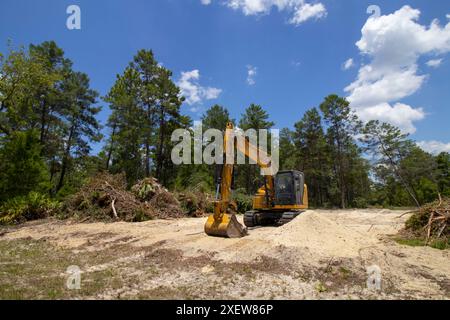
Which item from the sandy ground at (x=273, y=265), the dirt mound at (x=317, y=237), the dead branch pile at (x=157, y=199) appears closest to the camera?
the sandy ground at (x=273, y=265)

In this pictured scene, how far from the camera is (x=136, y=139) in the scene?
29734mm

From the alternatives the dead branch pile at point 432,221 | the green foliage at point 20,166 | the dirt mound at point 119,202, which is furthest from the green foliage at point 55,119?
the dead branch pile at point 432,221

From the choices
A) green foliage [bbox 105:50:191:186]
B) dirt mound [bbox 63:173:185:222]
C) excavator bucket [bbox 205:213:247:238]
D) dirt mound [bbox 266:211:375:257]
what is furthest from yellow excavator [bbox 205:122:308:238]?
green foliage [bbox 105:50:191:186]

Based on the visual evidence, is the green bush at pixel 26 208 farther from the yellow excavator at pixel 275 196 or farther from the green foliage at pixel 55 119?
the yellow excavator at pixel 275 196

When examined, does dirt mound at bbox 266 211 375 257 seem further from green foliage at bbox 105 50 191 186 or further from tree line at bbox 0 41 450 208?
green foliage at bbox 105 50 191 186

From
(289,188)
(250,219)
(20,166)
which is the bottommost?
(250,219)

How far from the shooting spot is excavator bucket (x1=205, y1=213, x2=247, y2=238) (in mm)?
9008

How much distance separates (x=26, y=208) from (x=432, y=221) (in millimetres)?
18562

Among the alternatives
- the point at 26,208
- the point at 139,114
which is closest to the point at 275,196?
the point at 26,208

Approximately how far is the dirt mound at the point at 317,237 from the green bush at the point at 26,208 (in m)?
13.8

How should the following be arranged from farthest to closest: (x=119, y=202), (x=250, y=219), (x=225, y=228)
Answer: (x=119, y=202)
(x=250, y=219)
(x=225, y=228)

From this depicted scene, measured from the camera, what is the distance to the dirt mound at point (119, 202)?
14.5 metres

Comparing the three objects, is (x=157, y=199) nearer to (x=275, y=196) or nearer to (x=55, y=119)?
(x=275, y=196)
